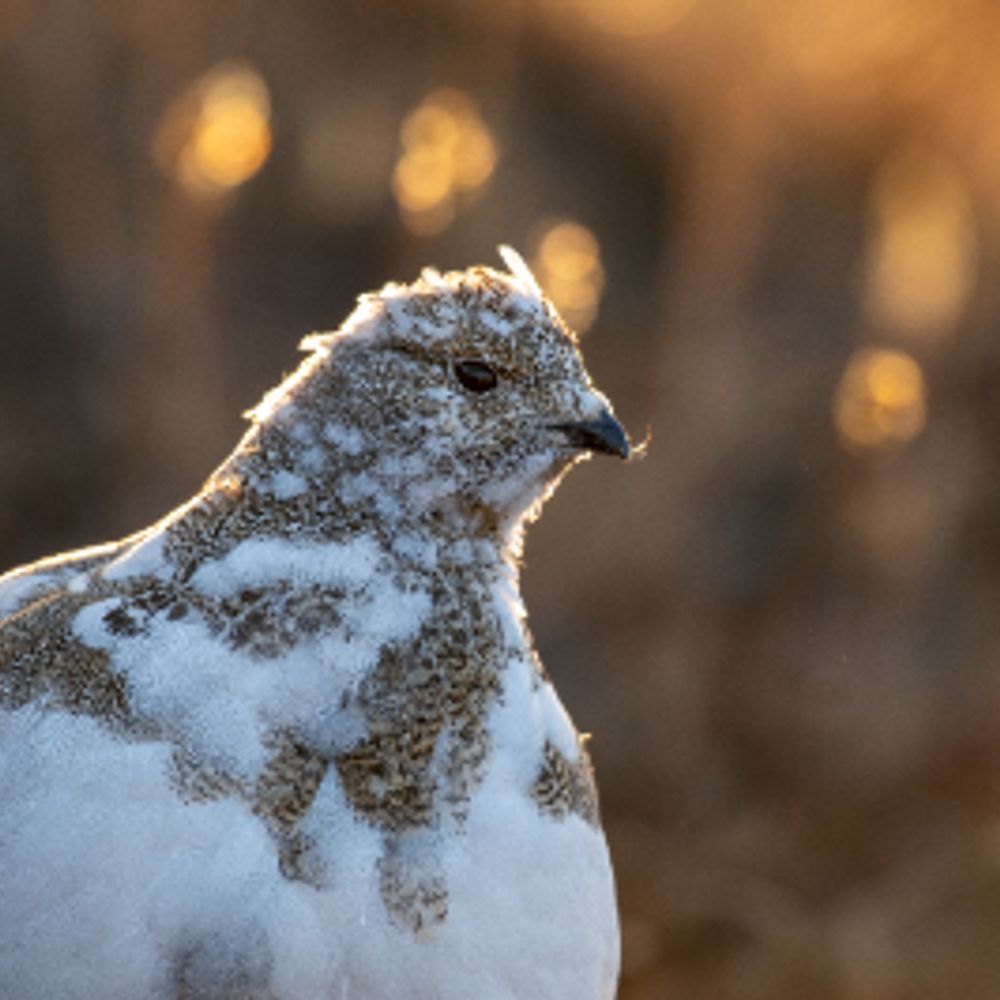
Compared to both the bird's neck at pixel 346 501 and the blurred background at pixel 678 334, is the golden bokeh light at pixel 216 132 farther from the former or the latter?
the bird's neck at pixel 346 501

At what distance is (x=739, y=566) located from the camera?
6738mm

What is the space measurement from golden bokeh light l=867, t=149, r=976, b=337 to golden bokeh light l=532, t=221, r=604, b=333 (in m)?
1.02

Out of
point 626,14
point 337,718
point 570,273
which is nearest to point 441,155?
point 570,273

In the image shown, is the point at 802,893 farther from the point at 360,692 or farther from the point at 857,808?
the point at 360,692

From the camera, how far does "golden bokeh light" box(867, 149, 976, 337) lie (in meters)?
6.60

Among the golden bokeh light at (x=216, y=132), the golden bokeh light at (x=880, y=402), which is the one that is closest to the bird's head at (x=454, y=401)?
the golden bokeh light at (x=216, y=132)

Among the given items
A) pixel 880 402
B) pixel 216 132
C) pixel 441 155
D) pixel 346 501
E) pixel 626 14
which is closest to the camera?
pixel 346 501

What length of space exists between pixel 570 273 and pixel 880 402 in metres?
0.88

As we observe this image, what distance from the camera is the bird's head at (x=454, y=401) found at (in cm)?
276

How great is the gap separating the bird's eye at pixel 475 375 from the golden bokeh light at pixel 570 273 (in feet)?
8.92

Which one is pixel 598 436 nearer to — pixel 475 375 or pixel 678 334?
pixel 475 375

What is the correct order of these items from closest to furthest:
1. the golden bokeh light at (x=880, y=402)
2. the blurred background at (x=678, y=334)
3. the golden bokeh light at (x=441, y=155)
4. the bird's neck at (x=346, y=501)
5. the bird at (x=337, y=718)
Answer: the bird at (x=337, y=718)
the bird's neck at (x=346, y=501)
the golden bokeh light at (x=441, y=155)
the golden bokeh light at (x=880, y=402)
the blurred background at (x=678, y=334)

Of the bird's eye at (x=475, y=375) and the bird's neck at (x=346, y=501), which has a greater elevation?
the bird's eye at (x=475, y=375)

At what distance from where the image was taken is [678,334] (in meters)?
6.60
